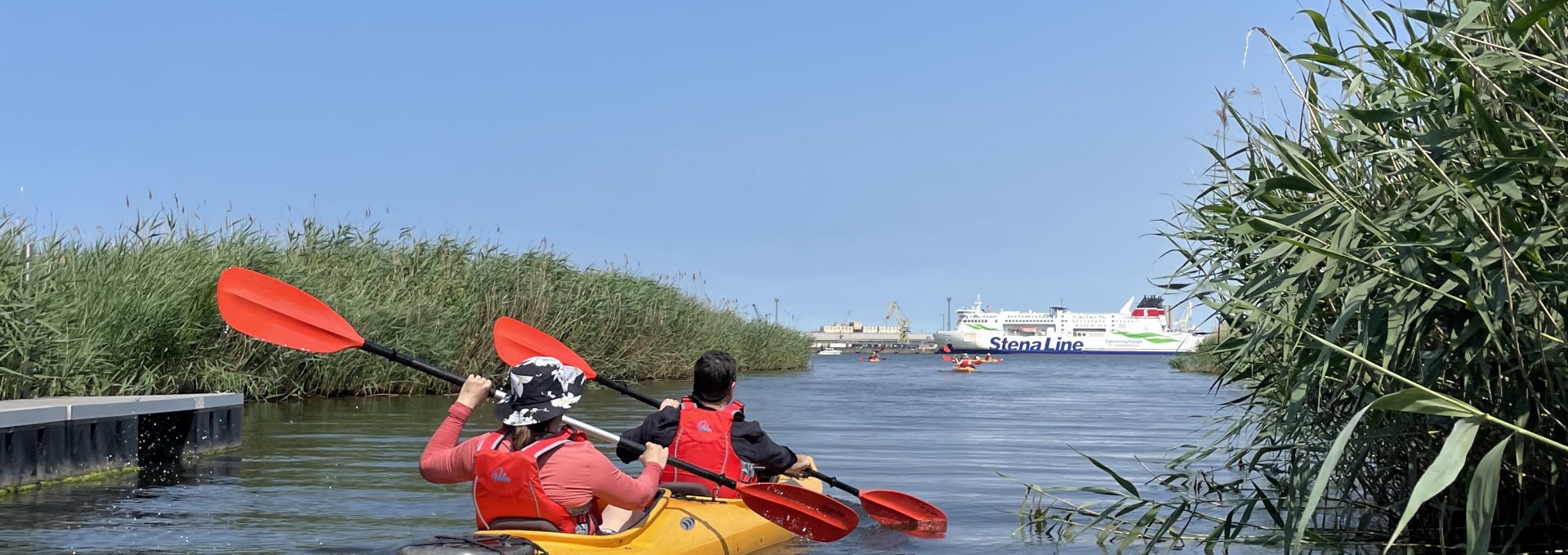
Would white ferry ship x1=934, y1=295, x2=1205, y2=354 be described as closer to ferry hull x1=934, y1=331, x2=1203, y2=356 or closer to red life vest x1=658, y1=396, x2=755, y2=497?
ferry hull x1=934, y1=331, x2=1203, y2=356

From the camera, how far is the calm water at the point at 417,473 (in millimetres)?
6645

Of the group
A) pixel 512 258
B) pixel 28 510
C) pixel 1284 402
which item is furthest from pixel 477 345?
pixel 1284 402

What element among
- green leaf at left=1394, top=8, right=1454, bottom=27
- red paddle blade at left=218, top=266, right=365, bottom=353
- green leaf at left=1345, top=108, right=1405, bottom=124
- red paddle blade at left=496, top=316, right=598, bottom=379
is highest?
green leaf at left=1394, top=8, right=1454, bottom=27

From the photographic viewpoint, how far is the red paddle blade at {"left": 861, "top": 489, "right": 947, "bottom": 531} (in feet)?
24.2

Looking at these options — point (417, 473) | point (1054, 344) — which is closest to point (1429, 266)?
point (417, 473)

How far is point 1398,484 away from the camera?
5.76 m

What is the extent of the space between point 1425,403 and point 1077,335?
106235 mm

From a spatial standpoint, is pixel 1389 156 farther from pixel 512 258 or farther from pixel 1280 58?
pixel 512 258

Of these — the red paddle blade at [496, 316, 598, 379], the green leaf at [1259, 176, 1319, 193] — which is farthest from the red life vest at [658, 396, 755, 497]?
the green leaf at [1259, 176, 1319, 193]

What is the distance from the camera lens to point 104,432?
8656 millimetres

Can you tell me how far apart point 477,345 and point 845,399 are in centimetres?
643

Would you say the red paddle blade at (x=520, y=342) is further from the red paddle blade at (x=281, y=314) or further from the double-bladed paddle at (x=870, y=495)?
the red paddle blade at (x=281, y=314)

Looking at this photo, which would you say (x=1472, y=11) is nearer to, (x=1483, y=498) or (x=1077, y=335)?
(x=1483, y=498)

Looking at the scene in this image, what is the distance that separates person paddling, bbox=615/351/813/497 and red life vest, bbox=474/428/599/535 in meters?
1.52
